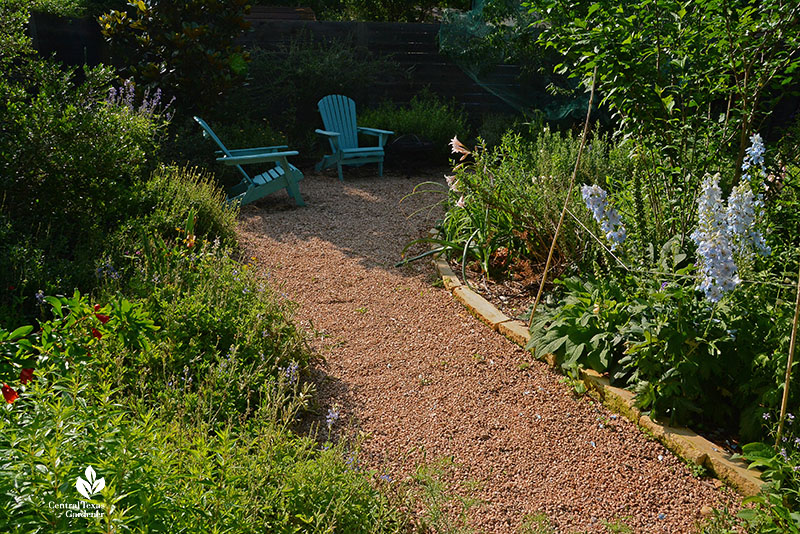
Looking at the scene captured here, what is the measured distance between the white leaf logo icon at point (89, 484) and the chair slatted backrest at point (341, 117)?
22.0ft

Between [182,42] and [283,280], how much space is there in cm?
365

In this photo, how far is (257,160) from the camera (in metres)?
5.89

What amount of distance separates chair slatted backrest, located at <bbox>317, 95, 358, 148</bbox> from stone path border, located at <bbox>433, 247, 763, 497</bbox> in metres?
4.63

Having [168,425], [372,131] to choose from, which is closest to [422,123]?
[372,131]

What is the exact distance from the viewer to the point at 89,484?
4.37 feet

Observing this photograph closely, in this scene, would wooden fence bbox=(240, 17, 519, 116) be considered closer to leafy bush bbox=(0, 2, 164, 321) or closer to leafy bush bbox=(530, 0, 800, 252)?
leafy bush bbox=(0, 2, 164, 321)

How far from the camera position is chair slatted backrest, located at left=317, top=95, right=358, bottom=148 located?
25.4ft

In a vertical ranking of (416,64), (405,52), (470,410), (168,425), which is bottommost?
(470,410)

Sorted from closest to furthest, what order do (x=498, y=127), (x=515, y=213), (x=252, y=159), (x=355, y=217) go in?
(x=515, y=213)
(x=252, y=159)
(x=355, y=217)
(x=498, y=127)

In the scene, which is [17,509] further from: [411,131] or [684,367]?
[411,131]

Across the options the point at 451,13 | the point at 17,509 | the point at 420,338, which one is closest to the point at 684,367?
the point at 420,338

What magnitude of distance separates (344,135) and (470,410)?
5518 millimetres

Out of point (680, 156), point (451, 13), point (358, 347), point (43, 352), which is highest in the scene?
point (451, 13)

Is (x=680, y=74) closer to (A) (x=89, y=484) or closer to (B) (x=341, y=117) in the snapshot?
(A) (x=89, y=484)
